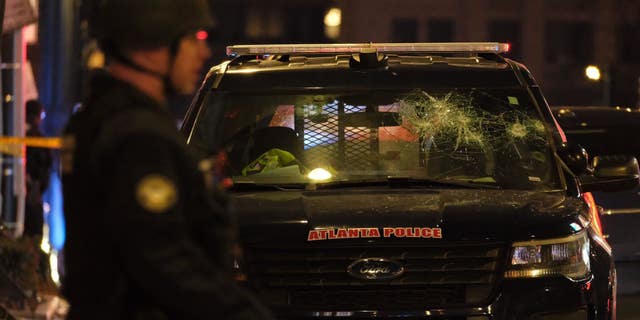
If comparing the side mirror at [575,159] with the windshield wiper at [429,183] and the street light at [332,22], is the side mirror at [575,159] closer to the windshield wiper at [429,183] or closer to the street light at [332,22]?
the windshield wiper at [429,183]

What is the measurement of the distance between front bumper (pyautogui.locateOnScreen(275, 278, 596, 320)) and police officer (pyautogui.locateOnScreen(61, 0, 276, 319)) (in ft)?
8.66

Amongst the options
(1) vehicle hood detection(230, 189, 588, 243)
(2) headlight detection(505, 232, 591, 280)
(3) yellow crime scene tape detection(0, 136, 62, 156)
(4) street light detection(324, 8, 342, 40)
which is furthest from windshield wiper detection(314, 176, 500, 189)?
(4) street light detection(324, 8, 342, 40)

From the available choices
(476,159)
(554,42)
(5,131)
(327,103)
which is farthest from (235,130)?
(554,42)

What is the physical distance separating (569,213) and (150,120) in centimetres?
338

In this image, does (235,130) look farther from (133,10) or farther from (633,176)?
(133,10)

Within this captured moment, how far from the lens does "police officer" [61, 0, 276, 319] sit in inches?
119

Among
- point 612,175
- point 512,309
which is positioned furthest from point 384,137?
point 512,309

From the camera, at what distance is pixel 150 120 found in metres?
3.14

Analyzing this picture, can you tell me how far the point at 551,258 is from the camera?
605cm

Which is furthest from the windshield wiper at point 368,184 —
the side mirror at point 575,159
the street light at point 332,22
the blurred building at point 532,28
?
the blurred building at point 532,28

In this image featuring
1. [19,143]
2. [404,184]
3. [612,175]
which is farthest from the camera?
[19,143]

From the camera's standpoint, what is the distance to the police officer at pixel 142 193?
9.92 ft

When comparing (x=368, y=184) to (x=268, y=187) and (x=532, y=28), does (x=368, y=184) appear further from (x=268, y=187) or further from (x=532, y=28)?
(x=532, y=28)

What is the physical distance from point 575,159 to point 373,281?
1387mm
